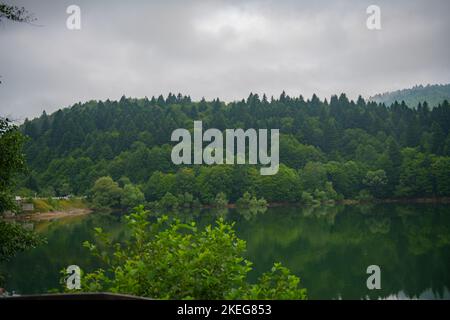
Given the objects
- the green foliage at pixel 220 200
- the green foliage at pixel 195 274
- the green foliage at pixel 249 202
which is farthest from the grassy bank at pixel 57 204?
the green foliage at pixel 195 274

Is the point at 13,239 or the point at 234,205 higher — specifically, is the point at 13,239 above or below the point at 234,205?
above

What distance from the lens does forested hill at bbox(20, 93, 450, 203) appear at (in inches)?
3669

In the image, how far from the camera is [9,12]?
10.4 metres

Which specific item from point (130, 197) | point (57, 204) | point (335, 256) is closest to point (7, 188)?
point (335, 256)

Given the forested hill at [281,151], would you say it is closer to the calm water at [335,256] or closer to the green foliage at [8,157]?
the calm water at [335,256]

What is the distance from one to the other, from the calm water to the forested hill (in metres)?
38.4

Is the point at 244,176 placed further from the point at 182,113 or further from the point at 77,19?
the point at 77,19

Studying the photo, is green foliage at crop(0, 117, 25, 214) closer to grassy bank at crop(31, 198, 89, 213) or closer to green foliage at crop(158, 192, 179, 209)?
grassy bank at crop(31, 198, 89, 213)

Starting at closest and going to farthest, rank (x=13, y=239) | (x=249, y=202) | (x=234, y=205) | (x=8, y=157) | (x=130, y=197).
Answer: (x=13, y=239)
(x=8, y=157)
(x=130, y=197)
(x=249, y=202)
(x=234, y=205)

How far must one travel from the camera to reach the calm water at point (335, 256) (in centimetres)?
2533

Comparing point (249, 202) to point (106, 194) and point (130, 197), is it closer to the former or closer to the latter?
point (130, 197)

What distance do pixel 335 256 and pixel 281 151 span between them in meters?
76.8

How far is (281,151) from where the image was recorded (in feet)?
362

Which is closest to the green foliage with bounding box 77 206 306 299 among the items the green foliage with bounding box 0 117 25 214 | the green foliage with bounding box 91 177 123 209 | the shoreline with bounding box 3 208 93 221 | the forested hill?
the green foliage with bounding box 0 117 25 214
